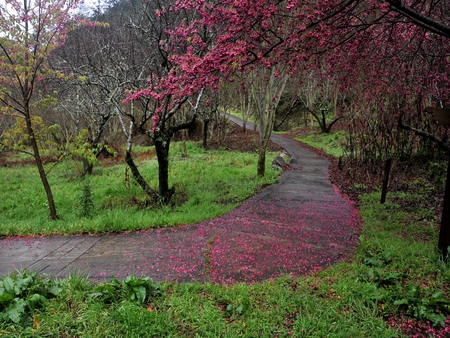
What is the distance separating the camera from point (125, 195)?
863cm

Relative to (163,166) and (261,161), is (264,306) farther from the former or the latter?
(261,161)

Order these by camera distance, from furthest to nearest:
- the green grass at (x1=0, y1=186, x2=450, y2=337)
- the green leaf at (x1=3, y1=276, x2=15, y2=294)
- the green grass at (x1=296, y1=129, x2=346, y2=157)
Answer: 1. the green grass at (x1=296, y1=129, x2=346, y2=157)
2. the green leaf at (x1=3, y1=276, x2=15, y2=294)
3. the green grass at (x1=0, y1=186, x2=450, y2=337)

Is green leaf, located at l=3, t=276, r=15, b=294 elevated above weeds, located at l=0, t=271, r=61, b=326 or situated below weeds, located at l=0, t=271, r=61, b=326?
above

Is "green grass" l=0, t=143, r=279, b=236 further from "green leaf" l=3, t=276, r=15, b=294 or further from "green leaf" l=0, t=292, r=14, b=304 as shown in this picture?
"green leaf" l=0, t=292, r=14, b=304

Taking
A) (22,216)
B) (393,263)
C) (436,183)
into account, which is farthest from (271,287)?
(22,216)

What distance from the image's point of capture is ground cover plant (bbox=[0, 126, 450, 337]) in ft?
8.81

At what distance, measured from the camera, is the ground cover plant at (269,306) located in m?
2.69

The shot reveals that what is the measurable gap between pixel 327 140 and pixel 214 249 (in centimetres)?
1726

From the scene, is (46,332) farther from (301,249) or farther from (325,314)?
(301,249)

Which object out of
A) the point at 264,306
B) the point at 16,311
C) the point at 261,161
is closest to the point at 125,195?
the point at 261,161

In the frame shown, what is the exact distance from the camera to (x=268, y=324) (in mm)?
2760

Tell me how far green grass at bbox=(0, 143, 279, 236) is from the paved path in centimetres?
35

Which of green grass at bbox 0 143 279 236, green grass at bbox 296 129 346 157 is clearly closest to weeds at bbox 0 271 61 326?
green grass at bbox 0 143 279 236

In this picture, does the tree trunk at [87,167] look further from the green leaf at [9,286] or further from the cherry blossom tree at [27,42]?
the green leaf at [9,286]
